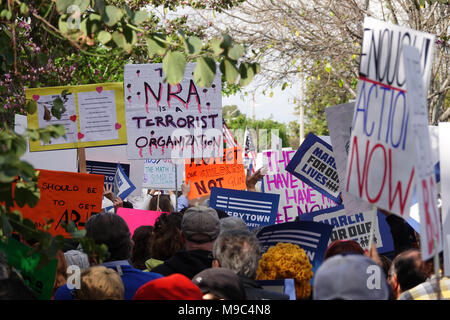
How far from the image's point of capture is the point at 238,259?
3877 mm

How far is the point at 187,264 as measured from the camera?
447 cm

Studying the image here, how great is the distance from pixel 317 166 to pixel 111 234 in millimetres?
3689

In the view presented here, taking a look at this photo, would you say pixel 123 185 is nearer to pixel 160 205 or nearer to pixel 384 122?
pixel 160 205

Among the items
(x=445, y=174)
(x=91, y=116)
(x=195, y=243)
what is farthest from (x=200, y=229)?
(x=91, y=116)

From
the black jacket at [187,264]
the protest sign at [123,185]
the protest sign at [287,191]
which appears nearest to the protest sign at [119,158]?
the protest sign at [123,185]

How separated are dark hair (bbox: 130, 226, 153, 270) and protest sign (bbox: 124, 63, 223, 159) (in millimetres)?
2014

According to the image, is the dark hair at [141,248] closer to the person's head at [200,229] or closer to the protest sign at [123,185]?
the person's head at [200,229]

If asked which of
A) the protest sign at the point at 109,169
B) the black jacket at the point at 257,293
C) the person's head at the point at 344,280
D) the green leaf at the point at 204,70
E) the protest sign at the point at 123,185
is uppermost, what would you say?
the green leaf at the point at 204,70

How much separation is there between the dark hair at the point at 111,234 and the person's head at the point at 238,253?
2.05 ft

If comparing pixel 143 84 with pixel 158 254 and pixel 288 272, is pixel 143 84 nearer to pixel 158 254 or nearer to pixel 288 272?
pixel 158 254

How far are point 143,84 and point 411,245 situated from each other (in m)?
3.33

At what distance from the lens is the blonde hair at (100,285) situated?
339 centimetres

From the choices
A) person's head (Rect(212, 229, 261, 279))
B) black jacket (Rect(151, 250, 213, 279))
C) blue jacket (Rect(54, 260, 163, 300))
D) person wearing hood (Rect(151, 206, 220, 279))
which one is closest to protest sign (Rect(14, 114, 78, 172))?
person wearing hood (Rect(151, 206, 220, 279))
